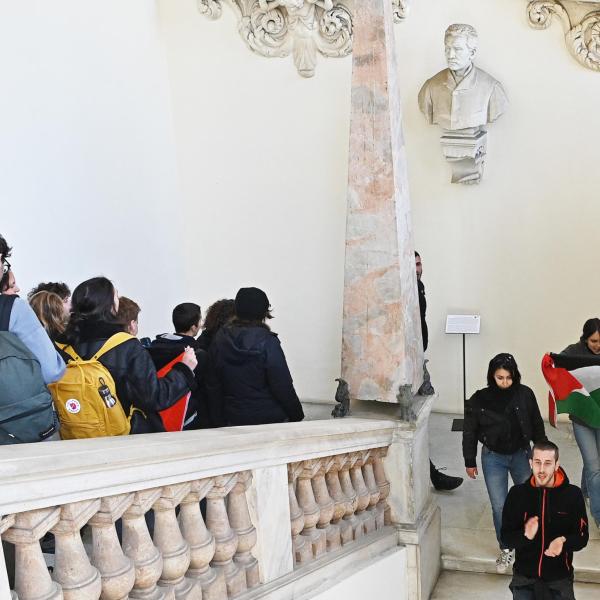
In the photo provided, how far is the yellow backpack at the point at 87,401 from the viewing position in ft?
11.7

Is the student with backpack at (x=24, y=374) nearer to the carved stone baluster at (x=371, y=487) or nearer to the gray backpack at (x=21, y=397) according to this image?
the gray backpack at (x=21, y=397)

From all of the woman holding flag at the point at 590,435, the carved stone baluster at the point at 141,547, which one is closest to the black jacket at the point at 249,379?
the carved stone baluster at the point at 141,547

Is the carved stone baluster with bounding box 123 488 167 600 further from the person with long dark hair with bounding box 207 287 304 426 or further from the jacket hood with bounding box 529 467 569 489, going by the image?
the jacket hood with bounding box 529 467 569 489

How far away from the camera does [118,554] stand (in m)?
2.90

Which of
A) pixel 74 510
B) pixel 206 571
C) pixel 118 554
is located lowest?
pixel 206 571

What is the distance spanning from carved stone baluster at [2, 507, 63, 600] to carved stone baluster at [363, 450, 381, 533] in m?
2.60

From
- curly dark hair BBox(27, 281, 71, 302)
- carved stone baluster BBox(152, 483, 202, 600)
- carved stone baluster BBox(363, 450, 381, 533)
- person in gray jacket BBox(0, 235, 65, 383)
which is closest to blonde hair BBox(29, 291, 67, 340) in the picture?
curly dark hair BBox(27, 281, 71, 302)

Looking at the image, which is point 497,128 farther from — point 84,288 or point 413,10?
point 84,288

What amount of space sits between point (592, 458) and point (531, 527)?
6.01ft

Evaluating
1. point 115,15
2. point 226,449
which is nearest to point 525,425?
point 226,449

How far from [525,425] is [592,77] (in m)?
3.26

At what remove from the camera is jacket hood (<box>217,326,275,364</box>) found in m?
4.63

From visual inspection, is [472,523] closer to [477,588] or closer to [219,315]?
[477,588]

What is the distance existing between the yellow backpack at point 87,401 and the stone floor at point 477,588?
110 inches
